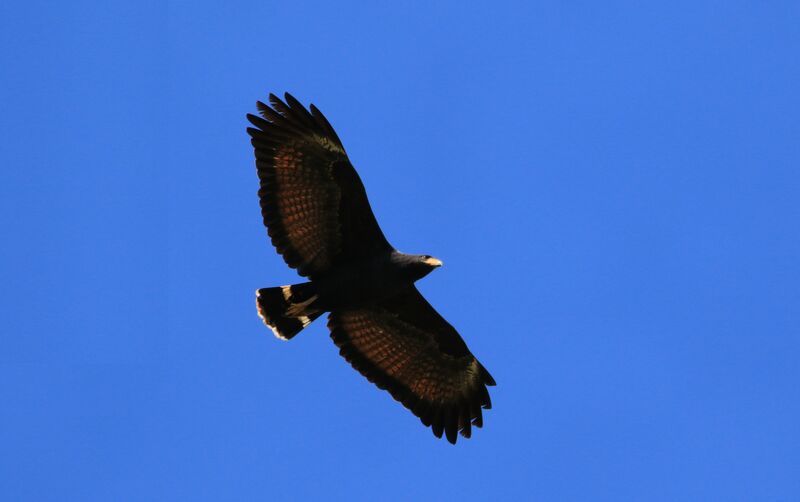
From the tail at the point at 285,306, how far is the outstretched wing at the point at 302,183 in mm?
307

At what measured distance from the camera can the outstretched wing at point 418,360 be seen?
1700 cm

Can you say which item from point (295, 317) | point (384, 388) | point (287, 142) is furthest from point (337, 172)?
point (384, 388)

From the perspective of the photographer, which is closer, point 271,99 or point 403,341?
point 271,99

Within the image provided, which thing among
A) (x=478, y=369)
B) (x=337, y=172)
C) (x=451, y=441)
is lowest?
(x=451, y=441)

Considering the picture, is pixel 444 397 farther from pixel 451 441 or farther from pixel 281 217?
pixel 281 217

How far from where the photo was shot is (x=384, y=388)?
56.2ft

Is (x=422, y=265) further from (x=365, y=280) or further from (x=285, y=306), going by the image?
(x=285, y=306)

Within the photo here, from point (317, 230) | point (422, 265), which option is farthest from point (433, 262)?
point (317, 230)

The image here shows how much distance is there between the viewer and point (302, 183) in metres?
16.1

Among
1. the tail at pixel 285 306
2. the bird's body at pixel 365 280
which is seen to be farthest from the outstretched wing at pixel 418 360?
the tail at pixel 285 306

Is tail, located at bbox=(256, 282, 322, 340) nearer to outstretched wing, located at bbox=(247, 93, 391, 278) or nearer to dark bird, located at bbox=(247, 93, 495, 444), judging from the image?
dark bird, located at bbox=(247, 93, 495, 444)

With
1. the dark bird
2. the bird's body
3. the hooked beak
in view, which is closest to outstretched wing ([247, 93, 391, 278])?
the dark bird

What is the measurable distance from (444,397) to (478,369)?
671 mm

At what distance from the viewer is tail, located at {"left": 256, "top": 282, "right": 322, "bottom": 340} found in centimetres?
1620
